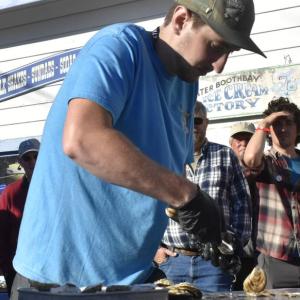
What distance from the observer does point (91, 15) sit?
7195 millimetres

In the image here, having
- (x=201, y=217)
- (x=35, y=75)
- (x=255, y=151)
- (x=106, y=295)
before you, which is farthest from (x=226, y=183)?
(x=35, y=75)

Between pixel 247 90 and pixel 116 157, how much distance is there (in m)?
4.41

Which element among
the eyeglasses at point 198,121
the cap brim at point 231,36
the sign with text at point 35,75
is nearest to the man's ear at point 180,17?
the cap brim at point 231,36

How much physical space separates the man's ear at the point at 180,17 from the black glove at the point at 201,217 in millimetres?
622

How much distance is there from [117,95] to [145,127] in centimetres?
21

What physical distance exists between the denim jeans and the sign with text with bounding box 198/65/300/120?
222cm

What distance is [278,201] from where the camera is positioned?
181 inches

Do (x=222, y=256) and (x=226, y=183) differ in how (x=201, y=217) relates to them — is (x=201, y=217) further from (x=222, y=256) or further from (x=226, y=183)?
(x=226, y=183)

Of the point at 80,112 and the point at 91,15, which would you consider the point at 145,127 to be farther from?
the point at 91,15

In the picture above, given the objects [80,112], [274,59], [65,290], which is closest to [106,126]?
[80,112]

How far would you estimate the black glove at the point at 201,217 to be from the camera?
6.04 ft

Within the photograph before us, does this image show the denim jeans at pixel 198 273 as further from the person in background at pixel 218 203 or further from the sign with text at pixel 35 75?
the sign with text at pixel 35 75

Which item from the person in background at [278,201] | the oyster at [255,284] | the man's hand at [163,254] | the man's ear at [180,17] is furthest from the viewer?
the person in background at [278,201]

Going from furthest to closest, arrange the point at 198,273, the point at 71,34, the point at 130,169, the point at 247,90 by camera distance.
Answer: the point at 71,34, the point at 247,90, the point at 198,273, the point at 130,169
